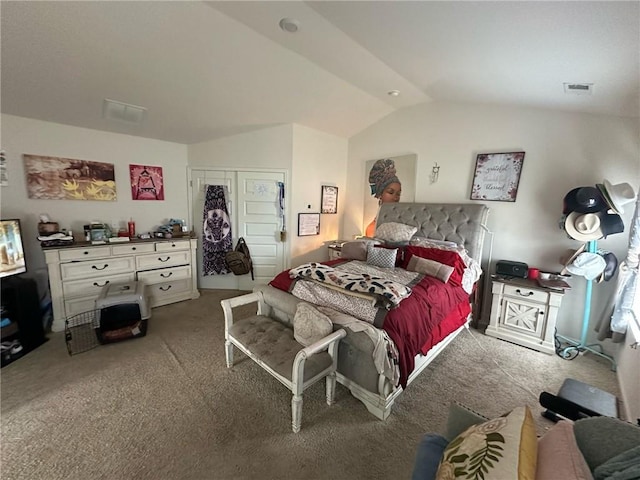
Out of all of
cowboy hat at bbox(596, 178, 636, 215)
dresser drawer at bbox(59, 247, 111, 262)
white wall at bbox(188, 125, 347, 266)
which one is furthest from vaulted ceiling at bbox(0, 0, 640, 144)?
dresser drawer at bbox(59, 247, 111, 262)

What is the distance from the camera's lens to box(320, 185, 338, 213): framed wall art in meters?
4.41

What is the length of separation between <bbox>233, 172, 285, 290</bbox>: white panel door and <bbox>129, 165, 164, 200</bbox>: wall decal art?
1.11 m

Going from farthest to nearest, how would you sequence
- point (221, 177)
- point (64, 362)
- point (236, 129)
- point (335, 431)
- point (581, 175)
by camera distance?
1. point (221, 177)
2. point (236, 129)
3. point (581, 175)
4. point (64, 362)
5. point (335, 431)

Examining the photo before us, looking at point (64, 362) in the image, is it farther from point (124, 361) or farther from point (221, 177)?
point (221, 177)

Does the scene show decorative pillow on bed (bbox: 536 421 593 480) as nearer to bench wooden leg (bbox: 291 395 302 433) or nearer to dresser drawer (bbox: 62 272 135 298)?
bench wooden leg (bbox: 291 395 302 433)

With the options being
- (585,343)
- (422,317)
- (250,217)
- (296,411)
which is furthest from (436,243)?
(250,217)

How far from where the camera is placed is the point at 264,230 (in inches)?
162

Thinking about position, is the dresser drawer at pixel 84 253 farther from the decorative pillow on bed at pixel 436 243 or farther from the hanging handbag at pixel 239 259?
the decorative pillow on bed at pixel 436 243

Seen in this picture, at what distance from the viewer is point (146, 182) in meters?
3.65

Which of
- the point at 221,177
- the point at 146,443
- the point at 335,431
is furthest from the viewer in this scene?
the point at 221,177

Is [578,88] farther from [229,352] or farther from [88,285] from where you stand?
[88,285]

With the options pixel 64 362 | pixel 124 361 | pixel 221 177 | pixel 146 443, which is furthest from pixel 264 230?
pixel 146 443

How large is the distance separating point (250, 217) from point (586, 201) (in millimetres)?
3987

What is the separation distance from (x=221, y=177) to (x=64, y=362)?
2763mm
